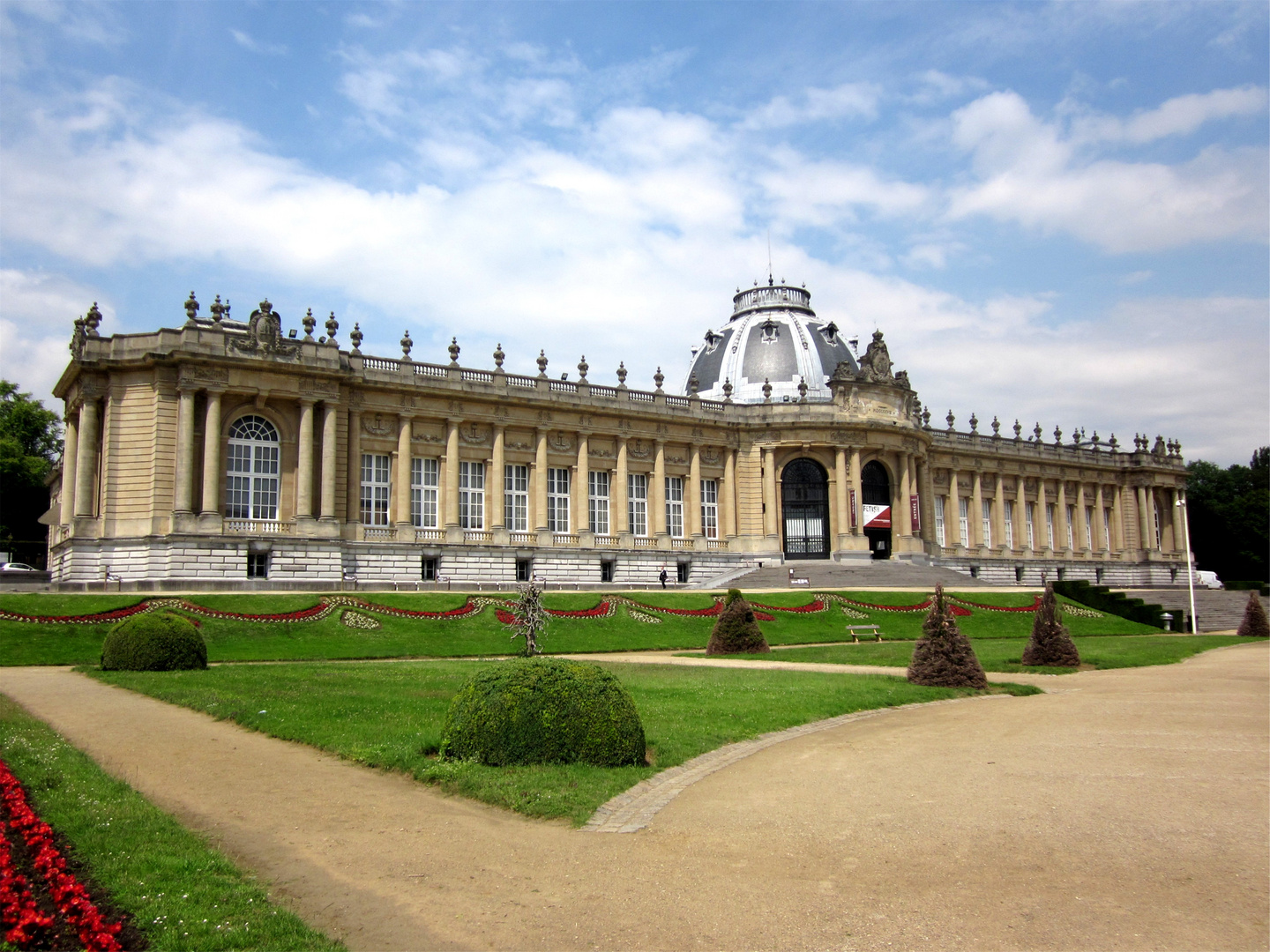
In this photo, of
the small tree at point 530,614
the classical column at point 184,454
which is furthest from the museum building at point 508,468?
the small tree at point 530,614

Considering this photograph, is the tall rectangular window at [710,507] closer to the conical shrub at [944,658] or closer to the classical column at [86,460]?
the classical column at [86,460]

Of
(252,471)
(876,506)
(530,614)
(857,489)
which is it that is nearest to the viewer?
(530,614)

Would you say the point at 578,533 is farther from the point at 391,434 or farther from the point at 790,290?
the point at 790,290

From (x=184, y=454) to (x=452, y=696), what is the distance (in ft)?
102

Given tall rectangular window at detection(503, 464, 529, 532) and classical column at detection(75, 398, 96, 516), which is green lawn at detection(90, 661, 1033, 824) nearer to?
classical column at detection(75, 398, 96, 516)

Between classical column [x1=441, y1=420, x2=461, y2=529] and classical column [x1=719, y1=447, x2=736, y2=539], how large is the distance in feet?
58.6

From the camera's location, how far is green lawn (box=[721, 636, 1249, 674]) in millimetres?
28203

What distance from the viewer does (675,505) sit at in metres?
60.8

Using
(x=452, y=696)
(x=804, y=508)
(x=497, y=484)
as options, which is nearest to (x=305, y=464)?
(x=497, y=484)

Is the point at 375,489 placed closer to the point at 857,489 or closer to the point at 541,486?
the point at 541,486

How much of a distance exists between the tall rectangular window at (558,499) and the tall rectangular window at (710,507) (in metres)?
9.39

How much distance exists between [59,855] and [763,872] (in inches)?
223

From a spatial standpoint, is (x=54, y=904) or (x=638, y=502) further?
(x=638, y=502)

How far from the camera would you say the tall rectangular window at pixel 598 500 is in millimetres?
57781
